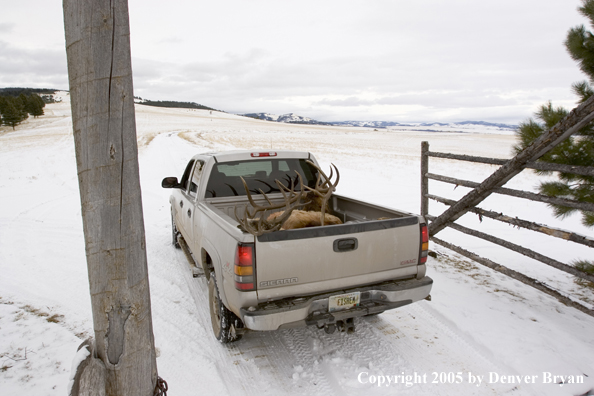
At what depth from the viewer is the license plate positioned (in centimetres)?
343

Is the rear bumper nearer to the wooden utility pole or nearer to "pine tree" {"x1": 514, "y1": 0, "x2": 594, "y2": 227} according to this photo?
the wooden utility pole

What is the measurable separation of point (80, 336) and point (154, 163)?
16.2 metres

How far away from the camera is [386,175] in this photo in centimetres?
1759

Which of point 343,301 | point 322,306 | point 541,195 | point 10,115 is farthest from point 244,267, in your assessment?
point 10,115

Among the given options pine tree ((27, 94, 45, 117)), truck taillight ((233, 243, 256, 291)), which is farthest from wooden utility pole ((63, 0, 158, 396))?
pine tree ((27, 94, 45, 117))

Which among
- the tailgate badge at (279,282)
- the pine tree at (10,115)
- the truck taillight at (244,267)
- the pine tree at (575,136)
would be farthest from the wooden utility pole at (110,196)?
the pine tree at (10,115)

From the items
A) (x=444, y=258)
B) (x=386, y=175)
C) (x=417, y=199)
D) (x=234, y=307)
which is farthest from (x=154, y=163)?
(x=234, y=307)

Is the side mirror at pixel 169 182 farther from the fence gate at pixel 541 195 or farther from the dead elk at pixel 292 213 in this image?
the fence gate at pixel 541 195

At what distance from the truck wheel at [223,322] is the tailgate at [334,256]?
79 centimetres

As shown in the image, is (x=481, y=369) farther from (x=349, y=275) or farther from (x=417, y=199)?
(x=417, y=199)

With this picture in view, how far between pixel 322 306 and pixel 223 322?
1.13m

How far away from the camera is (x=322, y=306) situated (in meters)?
3.39

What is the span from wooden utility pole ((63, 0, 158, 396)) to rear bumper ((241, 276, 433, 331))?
104cm

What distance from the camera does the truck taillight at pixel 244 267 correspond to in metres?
3.18
